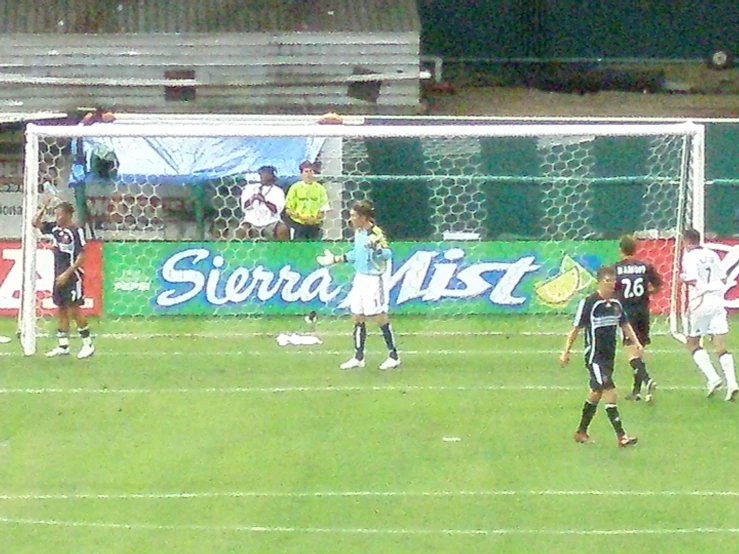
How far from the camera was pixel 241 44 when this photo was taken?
28641mm

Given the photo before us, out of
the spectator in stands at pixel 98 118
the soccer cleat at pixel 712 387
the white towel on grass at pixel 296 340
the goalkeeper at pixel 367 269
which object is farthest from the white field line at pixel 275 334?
the soccer cleat at pixel 712 387

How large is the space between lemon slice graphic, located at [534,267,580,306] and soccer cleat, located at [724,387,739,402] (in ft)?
17.5

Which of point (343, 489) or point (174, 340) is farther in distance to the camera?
point (174, 340)

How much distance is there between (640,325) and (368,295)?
9.90 ft

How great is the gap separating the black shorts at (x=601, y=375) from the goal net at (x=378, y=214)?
585 cm

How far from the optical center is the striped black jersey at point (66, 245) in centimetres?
1631

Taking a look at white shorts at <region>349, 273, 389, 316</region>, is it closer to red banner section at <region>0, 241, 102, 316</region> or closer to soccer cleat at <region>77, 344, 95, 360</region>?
soccer cleat at <region>77, 344, 95, 360</region>

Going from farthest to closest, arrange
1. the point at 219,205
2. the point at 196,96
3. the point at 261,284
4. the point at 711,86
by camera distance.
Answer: the point at 711,86 → the point at 196,96 → the point at 219,205 → the point at 261,284

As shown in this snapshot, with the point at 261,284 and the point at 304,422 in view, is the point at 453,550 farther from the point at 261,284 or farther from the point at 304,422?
the point at 261,284

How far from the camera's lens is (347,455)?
38.8 ft

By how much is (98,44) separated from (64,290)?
1302 centimetres

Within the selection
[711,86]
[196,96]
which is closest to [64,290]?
[196,96]

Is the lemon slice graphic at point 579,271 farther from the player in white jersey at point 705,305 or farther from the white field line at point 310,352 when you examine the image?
the player in white jersey at point 705,305

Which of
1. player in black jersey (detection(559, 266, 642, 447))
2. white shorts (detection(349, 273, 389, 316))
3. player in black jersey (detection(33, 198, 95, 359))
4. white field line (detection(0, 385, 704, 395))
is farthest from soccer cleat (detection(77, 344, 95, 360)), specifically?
player in black jersey (detection(559, 266, 642, 447))
